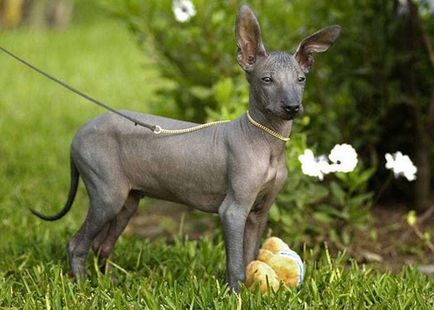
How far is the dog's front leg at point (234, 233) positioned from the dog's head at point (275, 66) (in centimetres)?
44

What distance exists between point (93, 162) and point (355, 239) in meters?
2.10

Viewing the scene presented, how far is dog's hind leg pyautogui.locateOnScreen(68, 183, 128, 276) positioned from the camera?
3.84 m

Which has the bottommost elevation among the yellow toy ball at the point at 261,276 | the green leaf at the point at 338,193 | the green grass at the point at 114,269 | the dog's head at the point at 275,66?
the green grass at the point at 114,269

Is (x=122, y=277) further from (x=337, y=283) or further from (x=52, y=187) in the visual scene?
(x=52, y=187)

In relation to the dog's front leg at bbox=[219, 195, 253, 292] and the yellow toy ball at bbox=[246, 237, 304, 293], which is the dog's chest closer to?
the dog's front leg at bbox=[219, 195, 253, 292]

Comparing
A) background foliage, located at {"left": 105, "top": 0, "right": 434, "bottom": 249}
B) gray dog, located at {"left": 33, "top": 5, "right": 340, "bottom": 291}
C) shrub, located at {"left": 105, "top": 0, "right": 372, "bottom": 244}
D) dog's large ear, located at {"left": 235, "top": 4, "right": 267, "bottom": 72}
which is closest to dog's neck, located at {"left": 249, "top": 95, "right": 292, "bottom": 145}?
gray dog, located at {"left": 33, "top": 5, "right": 340, "bottom": 291}

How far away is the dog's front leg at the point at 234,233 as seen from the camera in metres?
3.54

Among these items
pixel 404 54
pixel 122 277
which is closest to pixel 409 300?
pixel 122 277

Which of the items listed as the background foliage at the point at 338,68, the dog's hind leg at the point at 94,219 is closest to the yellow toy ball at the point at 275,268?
the dog's hind leg at the point at 94,219

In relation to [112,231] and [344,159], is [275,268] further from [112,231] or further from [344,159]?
[112,231]

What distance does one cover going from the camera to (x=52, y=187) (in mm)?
6570

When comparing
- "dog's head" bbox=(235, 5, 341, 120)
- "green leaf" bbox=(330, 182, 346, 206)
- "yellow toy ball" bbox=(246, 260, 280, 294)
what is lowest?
"yellow toy ball" bbox=(246, 260, 280, 294)

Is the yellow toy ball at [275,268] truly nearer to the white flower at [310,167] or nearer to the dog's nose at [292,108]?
the white flower at [310,167]

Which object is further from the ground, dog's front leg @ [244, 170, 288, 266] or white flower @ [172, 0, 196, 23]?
white flower @ [172, 0, 196, 23]
